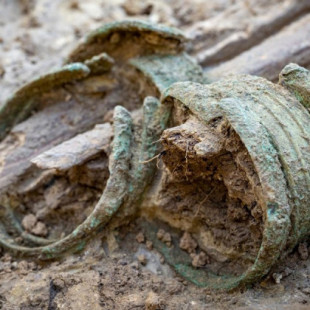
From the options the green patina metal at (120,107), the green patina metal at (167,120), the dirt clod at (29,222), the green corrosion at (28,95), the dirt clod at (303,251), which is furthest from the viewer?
the green corrosion at (28,95)

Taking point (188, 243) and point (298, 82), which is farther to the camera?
point (188, 243)

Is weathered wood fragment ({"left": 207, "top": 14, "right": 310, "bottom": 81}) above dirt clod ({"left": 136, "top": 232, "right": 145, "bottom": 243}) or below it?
above

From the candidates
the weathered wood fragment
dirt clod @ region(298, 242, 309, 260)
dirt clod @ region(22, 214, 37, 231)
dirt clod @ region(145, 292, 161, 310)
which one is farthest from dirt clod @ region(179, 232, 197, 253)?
the weathered wood fragment

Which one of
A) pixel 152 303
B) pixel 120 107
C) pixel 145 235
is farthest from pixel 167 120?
pixel 152 303

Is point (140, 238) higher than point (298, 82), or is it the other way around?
point (298, 82)

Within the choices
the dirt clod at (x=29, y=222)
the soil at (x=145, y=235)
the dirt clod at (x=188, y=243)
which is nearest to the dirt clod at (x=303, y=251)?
the soil at (x=145, y=235)

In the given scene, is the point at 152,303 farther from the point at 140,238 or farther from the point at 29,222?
the point at 29,222

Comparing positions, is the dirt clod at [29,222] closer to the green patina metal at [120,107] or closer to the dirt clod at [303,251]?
the green patina metal at [120,107]

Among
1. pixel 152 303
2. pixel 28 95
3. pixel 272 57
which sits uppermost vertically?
pixel 272 57

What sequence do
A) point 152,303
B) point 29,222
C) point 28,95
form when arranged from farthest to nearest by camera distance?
point 28,95 → point 29,222 → point 152,303

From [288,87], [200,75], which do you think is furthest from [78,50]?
[288,87]

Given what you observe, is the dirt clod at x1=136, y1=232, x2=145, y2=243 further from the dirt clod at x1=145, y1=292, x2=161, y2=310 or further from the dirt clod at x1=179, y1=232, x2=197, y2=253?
the dirt clod at x1=145, y1=292, x2=161, y2=310

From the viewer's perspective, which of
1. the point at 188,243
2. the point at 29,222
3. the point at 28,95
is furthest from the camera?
the point at 28,95
